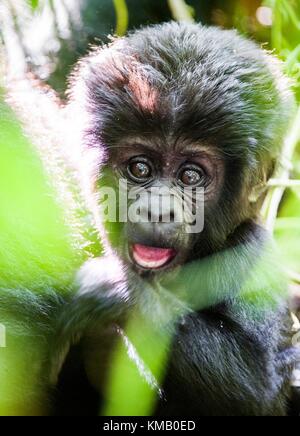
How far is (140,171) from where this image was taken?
1.10m

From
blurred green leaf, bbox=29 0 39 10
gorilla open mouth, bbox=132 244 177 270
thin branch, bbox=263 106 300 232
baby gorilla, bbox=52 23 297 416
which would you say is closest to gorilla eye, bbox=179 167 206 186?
baby gorilla, bbox=52 23 297 416

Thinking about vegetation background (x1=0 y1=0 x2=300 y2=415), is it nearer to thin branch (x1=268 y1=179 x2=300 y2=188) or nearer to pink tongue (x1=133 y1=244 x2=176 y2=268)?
thin branch (x1=268 y1=179 x2=300 y2=188)

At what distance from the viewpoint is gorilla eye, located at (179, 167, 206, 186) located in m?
1.09

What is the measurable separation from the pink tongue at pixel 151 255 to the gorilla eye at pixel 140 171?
0.11 meters

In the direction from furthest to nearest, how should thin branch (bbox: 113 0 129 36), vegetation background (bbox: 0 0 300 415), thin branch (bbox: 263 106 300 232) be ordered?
1. thin branch (bbox: 113 0 129 36)
2. thin branch (bbox: 263 106 300 232)
3. vegetation background (bbox: 0 0 300 415)

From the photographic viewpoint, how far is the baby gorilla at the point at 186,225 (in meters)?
1.05

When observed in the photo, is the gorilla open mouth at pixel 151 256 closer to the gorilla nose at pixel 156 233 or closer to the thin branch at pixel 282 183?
the gorilla nose at pixel 156 233

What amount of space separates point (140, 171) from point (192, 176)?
0.08 m

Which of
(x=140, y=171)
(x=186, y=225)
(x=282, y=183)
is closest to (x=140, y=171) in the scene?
(x=140, y=171)

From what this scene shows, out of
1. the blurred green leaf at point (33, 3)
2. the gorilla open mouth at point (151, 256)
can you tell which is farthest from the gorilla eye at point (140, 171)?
the blurred green leaf at point (33, 3)

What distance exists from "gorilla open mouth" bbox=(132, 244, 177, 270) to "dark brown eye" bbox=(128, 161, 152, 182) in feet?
0.37

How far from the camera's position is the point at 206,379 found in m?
1.04
